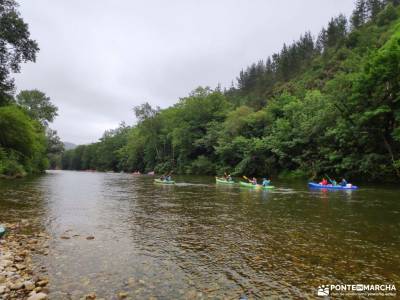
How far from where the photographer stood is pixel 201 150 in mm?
71375

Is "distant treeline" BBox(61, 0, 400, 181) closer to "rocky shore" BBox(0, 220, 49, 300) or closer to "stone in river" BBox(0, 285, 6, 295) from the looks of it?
"rocky shore" BBox(0, 220, 49, 300)

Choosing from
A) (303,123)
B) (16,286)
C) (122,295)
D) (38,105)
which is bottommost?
(122,295)

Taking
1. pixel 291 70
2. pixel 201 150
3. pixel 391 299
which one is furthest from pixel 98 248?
pixel 291 70

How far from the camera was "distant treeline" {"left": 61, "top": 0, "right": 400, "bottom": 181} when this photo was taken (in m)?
33.3

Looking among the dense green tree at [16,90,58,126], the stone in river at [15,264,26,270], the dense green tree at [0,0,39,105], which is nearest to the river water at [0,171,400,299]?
the stone in river at [15,264,26,270]

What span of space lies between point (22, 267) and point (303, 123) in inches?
1667

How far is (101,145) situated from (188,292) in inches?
5049

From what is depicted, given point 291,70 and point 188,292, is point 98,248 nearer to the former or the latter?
point 188,292

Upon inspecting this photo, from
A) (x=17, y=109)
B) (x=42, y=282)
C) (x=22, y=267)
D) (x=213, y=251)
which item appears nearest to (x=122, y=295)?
(x=42, y=282)

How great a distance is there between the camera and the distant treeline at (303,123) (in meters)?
33.3

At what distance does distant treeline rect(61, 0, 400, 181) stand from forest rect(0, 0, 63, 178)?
25323 mm

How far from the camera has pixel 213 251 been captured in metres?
9.09

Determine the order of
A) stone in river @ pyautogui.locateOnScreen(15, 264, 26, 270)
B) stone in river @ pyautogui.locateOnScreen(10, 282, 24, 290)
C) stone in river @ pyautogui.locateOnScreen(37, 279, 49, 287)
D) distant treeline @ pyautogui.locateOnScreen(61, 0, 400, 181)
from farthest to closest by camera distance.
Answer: distant treeline @ pyautogui.locateOnScreen(61, 0, 400, 181) → stone in river @ pyautogui.locateOnScreen(15, 264, 26, 270) → stone in river @ pyautogui.locateOnScreen(37, 279, 49, 287) → stone in river @ pyautogui.locateOnScreen(10, 282, 24, 290)

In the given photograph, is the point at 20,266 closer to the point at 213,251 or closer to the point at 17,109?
the point at 213,251
